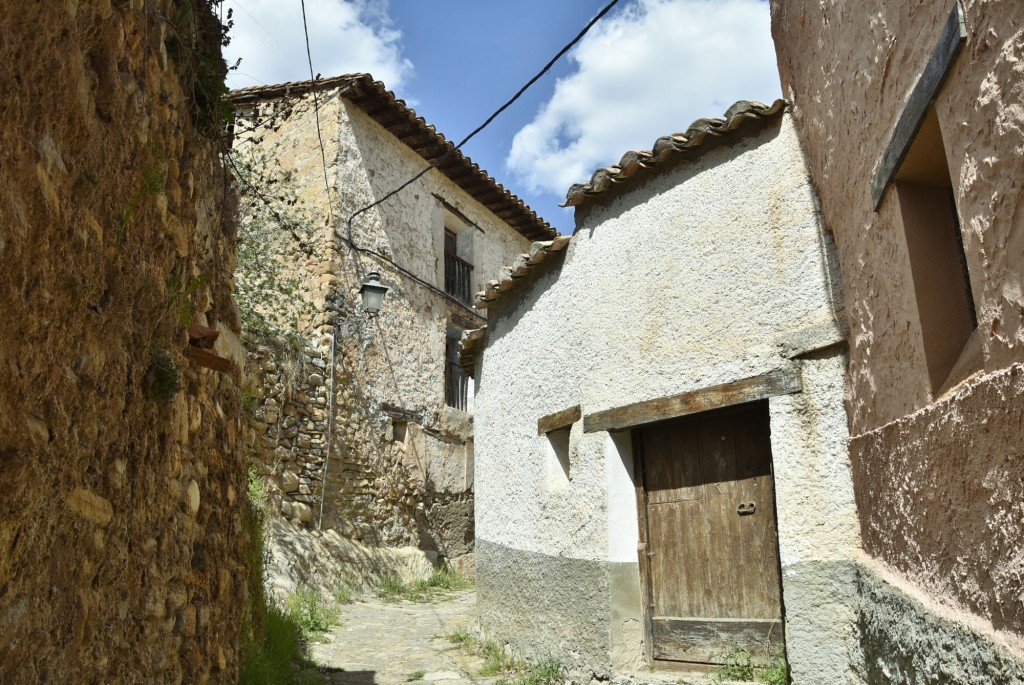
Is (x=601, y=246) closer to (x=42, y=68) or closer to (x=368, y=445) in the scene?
(x=42, y=68)

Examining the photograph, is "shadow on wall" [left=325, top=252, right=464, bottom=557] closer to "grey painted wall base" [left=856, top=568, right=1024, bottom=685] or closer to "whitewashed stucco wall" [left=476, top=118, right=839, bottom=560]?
"whitewashed stucco wall" [left=476, top=118, right=839, bottom=560]

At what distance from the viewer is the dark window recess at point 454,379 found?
12.4 m

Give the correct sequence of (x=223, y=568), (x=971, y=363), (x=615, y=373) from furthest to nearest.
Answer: (x=615, y=373) → (x=223, y=568) → (x=971, y=363)

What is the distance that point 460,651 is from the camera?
6.46 meters

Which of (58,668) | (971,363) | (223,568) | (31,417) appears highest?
(971,363)

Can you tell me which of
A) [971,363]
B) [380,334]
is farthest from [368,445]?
[971,363]

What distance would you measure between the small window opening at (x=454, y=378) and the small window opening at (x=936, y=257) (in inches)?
384

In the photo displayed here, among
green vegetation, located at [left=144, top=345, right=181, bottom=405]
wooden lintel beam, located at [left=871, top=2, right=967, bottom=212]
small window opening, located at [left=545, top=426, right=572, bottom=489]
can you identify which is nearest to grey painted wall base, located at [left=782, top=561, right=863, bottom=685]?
wooden lintel beam, located at [left=871, top=2, right=967, bottom=212]

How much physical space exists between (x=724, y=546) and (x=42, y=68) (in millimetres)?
3852

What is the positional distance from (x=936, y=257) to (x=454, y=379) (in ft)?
33.2

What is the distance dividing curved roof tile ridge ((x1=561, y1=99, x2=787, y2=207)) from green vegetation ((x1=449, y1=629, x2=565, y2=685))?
305 cm

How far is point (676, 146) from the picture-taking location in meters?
4.66

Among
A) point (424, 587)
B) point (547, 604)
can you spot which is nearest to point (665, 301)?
point (547, 604)

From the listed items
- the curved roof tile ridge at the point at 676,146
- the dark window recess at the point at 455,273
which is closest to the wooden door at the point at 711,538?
the curved roof tile ridge at the point at 676,146
